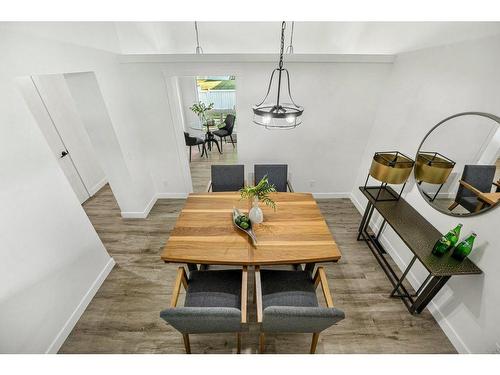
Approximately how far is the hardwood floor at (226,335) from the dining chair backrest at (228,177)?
113 cm

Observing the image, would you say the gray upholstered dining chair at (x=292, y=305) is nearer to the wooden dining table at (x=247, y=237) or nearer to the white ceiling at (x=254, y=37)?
the wooden dining table at (x=247, y=237)


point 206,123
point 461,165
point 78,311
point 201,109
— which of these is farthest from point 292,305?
point 201,109

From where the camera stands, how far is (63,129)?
132 inches

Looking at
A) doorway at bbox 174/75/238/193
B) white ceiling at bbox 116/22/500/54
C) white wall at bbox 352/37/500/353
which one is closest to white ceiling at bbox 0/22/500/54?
white ceiling at bbox 116/22/500/54

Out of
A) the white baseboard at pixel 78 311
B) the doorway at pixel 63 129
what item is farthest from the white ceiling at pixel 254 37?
the white baseboard at pixel 78 311

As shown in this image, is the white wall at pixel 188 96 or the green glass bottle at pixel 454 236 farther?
the white wall at pixel 188 96

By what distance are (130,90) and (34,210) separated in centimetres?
193

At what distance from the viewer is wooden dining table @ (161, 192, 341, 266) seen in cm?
171

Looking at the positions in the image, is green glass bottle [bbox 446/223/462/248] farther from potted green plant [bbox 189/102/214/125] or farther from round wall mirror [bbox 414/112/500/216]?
potted green plant [bbox 189/102/214/125]

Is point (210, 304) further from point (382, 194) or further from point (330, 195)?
point (330, 195)

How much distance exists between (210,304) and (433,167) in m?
2.45

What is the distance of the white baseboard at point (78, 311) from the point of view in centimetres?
178

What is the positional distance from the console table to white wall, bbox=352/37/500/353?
111mm

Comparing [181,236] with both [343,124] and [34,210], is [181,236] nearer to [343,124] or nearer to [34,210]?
[34,210]
